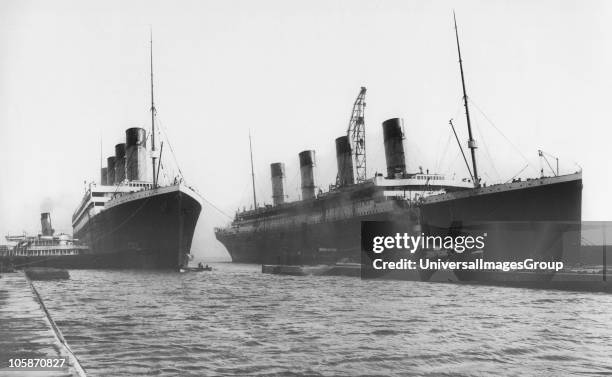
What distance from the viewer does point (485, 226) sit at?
41.0 meters

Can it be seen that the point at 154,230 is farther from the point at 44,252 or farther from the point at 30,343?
the point at 30,343

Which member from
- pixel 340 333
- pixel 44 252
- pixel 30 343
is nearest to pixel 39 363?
pixel 30 343

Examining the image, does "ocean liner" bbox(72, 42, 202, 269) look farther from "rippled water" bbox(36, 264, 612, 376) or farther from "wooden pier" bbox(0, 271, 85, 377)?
"wooden pier" bbox(0, 271, 85, 377)

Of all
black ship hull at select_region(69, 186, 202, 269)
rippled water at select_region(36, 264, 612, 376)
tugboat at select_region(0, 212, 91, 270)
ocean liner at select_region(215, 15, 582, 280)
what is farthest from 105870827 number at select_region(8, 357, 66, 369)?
tugboat at select_region(0, 212, 91, 270)

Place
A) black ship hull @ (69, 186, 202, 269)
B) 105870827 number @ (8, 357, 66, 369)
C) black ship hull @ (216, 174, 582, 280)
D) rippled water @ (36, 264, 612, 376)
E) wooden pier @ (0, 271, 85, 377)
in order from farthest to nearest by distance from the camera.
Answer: black ship hull @ (69, 186, 202, 269) < black ship hull @ (216, 174, 582, 280) < rippled water @ (36, 264, 612, 376) < 105870827 number @ (8, 357, 66, 369) < wooden pier @ (0, 271, 85, 377)

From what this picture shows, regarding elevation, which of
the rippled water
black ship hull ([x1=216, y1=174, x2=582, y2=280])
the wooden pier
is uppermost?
black ship hull ([x1=216, y1=174, x2=582, y2=280])

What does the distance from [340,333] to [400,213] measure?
117 ft

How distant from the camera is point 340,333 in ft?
50.2

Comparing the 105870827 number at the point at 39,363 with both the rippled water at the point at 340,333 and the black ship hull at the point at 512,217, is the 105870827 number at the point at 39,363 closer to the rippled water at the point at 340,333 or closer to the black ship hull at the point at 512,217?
the rippled water at the point at 340,333

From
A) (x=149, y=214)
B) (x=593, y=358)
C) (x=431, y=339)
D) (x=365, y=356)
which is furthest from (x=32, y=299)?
(x=149, y=214)

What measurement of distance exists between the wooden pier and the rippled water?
1114 millimetres

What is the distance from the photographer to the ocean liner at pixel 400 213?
37094mm

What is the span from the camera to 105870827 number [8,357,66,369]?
25.8ft

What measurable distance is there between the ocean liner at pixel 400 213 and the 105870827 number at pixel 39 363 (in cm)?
2639
